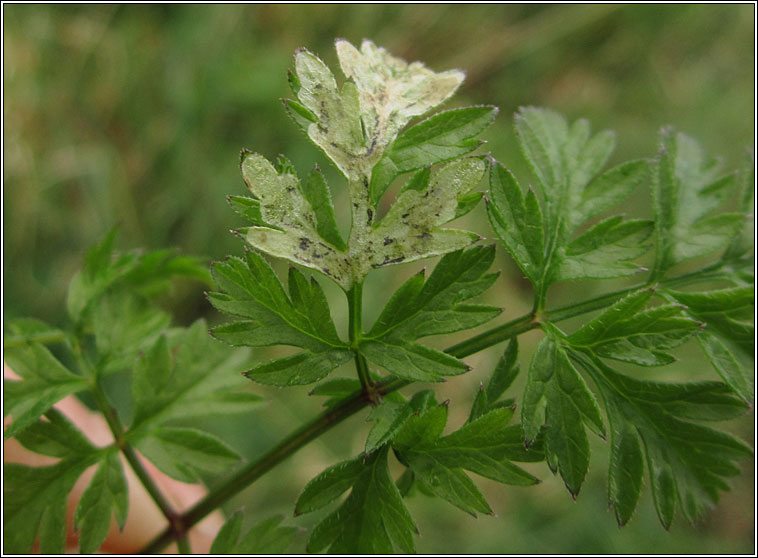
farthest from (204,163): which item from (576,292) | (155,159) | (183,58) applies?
(576,292)

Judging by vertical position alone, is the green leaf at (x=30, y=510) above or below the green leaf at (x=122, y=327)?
below

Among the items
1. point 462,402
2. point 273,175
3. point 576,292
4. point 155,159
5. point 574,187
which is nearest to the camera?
point 273,175

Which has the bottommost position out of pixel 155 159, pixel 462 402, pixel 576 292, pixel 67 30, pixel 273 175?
pixel 462 402

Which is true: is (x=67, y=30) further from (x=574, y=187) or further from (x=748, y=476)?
(x=748, y=476)

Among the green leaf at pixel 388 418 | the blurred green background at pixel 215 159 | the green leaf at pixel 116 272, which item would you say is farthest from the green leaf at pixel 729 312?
the blurred green background at pixel 215 159

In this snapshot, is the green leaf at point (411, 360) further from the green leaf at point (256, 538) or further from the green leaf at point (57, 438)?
the green leaf at point (57, 438)

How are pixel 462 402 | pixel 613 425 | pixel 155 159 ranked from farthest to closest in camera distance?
pixel 462 402 → pixel 155 159 → pixel 613 425
